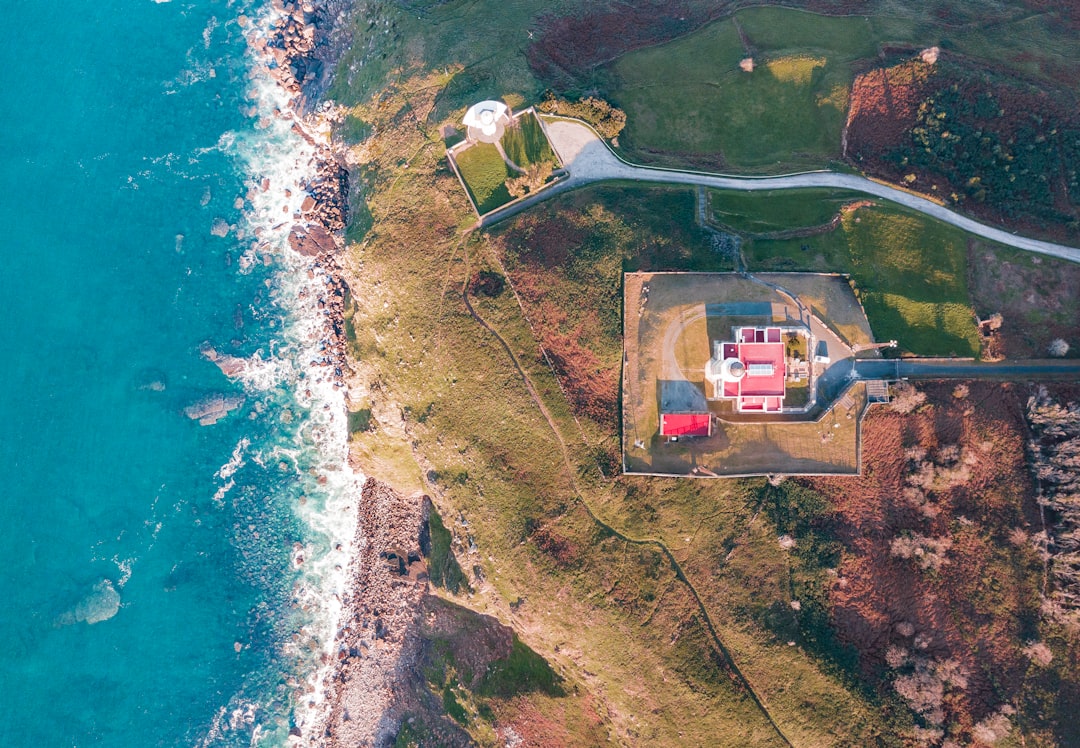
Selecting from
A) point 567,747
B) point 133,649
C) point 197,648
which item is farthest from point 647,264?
point 133,649

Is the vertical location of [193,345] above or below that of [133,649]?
above

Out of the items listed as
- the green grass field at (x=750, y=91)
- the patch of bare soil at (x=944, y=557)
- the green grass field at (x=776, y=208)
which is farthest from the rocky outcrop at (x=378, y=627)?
the green grass field at (x=750, y=91)

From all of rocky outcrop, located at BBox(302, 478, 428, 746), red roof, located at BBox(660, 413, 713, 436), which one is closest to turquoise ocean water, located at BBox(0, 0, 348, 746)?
rocky outcrop, located at BBox(302, 478, 428, 746)

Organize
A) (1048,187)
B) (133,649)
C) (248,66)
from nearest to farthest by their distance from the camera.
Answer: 1. (1048,187)
2. (133,649)
3. (248,66)

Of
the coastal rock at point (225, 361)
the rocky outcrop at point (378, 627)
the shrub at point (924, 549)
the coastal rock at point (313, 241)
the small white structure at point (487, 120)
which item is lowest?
the rocky outcrop at point (378, 627)

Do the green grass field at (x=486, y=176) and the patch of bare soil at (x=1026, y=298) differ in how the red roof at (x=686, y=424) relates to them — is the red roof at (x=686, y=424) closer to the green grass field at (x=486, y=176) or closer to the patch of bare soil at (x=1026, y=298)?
the patch of bare soil at (x=1026, y=298)

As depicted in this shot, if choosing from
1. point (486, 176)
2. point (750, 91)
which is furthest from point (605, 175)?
point (750, 91)

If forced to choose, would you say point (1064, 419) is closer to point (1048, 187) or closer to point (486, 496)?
point (1048, 187)
